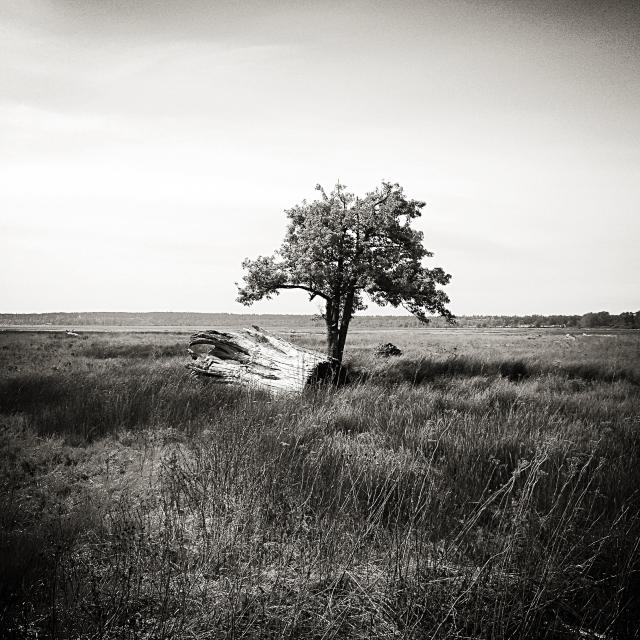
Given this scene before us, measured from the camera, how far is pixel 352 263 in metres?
14.3

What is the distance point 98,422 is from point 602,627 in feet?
24.2

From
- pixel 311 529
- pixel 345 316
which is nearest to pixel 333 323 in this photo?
pixel 345 316

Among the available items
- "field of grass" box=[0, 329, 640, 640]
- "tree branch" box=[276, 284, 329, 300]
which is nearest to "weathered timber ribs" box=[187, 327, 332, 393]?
"field of grass" box=[0, 329, 640, 640]

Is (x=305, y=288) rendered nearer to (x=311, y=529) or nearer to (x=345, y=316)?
(x=345, y=316)

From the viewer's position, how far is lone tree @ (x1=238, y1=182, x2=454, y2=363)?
1409 cm

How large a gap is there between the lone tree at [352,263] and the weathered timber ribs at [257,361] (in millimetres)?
4248

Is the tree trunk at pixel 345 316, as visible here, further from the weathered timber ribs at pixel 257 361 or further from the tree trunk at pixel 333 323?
the weathered timber ribs at pixel 257 361

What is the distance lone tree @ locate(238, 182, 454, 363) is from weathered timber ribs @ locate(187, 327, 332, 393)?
4.25m

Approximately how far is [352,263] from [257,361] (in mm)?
6380

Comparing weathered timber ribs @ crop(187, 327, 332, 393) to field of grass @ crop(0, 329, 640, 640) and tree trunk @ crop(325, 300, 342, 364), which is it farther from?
tree trunk @ crop(325, 300, 342, 364)

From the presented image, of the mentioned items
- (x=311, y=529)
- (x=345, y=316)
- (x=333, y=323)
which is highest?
(x=345, y=316)

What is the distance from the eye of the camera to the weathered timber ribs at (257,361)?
8.70 m

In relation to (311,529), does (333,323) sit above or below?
above

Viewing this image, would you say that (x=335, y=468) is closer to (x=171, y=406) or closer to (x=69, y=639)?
(x=69, y=639)
